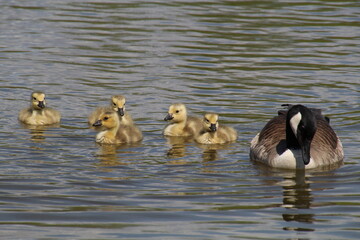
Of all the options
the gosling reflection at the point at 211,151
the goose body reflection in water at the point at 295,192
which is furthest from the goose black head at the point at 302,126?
the gosling reflection at the point at 211,151

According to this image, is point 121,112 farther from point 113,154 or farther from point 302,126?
point 302,126

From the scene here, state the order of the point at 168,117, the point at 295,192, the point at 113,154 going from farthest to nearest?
the point at 168,117
the point at 113,154
the point at 295,192

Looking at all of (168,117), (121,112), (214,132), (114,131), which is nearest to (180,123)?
(168,117)

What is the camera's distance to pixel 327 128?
39.5 ft

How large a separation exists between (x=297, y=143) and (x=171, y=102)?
364cm

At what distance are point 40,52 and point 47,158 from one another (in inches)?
269

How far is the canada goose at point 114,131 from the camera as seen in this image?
1273 cm

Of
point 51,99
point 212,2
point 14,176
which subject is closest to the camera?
point 14,176

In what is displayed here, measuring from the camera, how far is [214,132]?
12.9 m

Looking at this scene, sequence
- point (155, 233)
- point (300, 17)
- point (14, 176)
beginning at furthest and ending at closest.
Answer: point (300, 17)
point (14, 176)
point (155, 233)

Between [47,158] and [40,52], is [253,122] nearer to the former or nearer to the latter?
[47,158]

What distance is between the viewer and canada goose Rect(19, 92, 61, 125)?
13625mm

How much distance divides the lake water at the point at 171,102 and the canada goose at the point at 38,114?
0.18m

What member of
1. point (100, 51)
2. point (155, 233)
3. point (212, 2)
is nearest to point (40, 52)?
point (100, 51)
